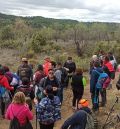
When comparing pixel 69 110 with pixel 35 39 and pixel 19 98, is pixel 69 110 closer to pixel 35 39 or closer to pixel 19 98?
pixel 19 98

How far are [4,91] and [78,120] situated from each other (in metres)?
4.27

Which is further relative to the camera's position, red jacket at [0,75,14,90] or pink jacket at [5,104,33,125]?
red jacket at [0,75,14,90]

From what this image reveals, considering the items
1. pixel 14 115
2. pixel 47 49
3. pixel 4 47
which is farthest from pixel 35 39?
pixel 14 115

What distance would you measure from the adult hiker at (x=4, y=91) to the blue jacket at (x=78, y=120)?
12.8 feet

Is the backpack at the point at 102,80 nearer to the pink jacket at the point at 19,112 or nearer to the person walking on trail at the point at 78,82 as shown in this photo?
the person walking on trail at the point at 78,82

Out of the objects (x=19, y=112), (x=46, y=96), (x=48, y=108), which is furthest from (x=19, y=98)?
(x=46, y=96)

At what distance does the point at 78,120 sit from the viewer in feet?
20.5

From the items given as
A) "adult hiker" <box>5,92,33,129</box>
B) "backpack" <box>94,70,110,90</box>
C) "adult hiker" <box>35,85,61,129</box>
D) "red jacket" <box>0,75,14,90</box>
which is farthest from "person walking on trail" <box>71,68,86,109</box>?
"adult hiker" <box>5,92,33,129</box>

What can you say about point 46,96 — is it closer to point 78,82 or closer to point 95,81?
point 95,81

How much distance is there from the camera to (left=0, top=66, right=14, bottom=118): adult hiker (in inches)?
382

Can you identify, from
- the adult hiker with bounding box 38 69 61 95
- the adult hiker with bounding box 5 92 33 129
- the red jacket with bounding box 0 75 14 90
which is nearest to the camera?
the adult hiker with bounding box 5 92 33 129

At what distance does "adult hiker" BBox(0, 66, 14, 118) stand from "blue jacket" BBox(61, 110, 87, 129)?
154 inches

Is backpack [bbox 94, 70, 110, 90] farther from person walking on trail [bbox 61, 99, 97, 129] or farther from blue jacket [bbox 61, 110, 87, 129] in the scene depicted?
blue jacket [bbox 61, 110, 87, 129]

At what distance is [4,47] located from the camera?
128 ft
